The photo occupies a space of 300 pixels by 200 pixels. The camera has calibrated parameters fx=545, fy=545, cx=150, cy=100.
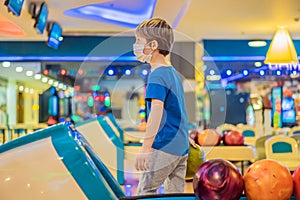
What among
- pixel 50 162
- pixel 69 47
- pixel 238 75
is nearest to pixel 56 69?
pixel 69 47

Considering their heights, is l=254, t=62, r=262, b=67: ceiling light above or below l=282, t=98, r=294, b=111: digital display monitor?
above

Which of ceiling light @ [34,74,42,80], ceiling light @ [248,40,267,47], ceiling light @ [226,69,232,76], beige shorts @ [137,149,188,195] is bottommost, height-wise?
beige shorts @ [137,149,188,195]

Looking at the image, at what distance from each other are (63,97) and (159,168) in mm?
8457

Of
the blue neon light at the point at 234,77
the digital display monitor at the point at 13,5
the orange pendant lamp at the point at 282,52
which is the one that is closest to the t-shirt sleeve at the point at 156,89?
the digital display monitor at the point at 13,5

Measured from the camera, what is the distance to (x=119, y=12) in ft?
26.8

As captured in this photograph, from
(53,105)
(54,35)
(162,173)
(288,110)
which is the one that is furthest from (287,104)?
(162,173)

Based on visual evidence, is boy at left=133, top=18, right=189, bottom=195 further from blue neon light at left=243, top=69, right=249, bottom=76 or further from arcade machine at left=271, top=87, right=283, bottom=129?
arcade machine at left=271, top=87, right=283, bottom=129

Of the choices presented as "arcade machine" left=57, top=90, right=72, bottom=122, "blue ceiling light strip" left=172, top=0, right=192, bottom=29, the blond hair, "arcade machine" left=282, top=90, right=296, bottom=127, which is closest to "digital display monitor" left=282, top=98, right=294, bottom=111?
"arcade machine" left=282, top=90, right=296, bottom=127

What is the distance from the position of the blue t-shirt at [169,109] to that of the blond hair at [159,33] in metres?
0.13

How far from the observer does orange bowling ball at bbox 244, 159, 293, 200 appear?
1.59 metres

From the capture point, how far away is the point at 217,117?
7.18ft

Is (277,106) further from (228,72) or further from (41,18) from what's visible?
(41,18)

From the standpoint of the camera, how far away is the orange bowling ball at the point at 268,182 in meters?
1.59

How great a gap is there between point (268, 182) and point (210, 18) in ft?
22.8
